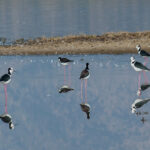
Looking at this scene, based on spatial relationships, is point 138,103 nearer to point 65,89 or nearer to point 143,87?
Result: point 143,87

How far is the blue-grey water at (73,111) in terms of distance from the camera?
13.0 m

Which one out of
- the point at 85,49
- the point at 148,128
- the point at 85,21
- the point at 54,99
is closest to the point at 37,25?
the point at 85,21

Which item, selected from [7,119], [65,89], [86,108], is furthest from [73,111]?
[65,89]

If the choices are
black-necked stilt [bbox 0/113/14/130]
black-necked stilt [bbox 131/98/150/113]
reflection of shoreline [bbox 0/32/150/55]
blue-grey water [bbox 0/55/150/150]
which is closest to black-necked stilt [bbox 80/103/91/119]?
blue-grey water [bbox 0/55/150/150]

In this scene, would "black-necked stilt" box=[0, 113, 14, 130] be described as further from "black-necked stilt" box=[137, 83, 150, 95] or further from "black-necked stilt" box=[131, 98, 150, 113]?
"black-necked stilt" box=[137, 83, 150, 95]

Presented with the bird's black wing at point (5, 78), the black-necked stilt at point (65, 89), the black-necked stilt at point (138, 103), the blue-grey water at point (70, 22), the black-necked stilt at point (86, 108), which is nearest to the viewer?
the black-necked stilt at point (86, 108)

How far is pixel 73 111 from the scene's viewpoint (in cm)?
1544

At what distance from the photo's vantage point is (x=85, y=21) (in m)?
42.0

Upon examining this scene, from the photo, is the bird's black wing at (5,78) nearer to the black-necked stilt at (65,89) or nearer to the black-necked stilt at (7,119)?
the black-necked stilt at (65,89)

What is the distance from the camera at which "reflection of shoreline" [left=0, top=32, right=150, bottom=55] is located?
25438 millimetres

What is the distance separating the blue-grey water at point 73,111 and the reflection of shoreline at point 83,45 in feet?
11.3

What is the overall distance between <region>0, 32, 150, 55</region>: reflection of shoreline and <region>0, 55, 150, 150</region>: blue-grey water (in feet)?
11.3

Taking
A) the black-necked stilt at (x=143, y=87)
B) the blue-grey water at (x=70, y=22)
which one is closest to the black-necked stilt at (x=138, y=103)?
the black-necked stilt at (x=143, y=87)

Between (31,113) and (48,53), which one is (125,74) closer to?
(31,113)
